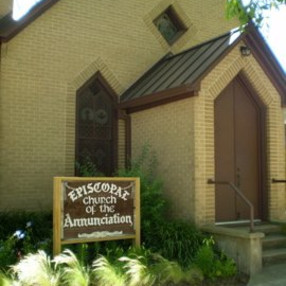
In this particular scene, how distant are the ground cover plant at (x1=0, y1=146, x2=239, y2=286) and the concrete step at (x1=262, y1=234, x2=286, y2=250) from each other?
956mm

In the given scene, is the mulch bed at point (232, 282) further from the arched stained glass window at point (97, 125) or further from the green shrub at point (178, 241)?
the arched stained glass window at point (97, 125)

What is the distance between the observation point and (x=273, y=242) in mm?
8750

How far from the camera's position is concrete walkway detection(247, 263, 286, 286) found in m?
7.27

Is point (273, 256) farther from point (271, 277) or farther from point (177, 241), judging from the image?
point (177, 241)

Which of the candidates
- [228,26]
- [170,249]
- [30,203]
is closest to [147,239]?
[170,249]

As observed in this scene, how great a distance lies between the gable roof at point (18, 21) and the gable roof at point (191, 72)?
8.91 feet

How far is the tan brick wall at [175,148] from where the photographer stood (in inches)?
363

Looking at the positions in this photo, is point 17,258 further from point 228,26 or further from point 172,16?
point 228,26

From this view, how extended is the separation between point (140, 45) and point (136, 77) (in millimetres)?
882

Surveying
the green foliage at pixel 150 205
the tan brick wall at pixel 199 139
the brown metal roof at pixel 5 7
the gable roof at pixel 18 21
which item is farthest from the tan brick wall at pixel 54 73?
the green foliage at pixel 150 205

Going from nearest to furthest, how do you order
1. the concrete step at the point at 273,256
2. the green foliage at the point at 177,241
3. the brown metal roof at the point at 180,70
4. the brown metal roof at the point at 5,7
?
the green foliage at the point at 177,241, the concrete step at the point at 273,256, the brown metal roof at the point at 180,70, the brown metal roof at the point at 5,7

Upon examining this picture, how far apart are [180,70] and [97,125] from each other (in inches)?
95.8

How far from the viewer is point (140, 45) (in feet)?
39.5

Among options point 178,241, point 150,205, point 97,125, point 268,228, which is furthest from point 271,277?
point 97,125
